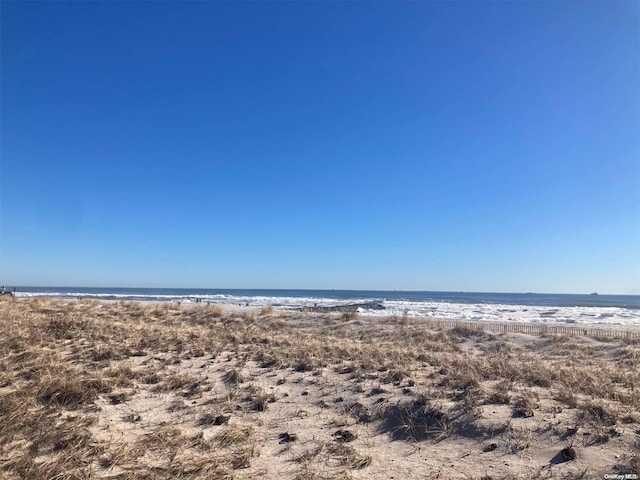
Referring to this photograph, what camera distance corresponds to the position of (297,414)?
21.9 feet

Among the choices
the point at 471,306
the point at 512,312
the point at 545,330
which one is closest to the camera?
the point at 545,330

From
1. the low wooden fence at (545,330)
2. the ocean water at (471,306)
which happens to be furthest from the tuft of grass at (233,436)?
the ocean water at (471,306)

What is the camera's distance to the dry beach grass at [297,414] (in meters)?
4.88

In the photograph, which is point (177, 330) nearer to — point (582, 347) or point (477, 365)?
point (477, 365)

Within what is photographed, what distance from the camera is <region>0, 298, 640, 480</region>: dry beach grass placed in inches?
192

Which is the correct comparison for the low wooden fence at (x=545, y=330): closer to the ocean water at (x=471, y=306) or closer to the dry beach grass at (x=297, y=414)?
the dry beach grass at (x=297, y=414)

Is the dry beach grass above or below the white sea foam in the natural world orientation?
above

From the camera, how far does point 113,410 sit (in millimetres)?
6691

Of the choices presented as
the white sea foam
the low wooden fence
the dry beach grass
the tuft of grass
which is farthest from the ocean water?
the tuft of grass

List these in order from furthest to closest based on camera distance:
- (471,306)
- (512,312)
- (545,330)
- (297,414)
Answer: (471,306)
(512,312)
(545,330)
(297,414)

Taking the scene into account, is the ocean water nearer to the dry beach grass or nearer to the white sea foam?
the white sea foam

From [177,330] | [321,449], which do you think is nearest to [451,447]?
[321,449]

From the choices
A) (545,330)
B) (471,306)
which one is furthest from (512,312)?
(545,330)

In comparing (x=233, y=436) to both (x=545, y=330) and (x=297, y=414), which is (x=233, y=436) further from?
(x=545, y=330)
